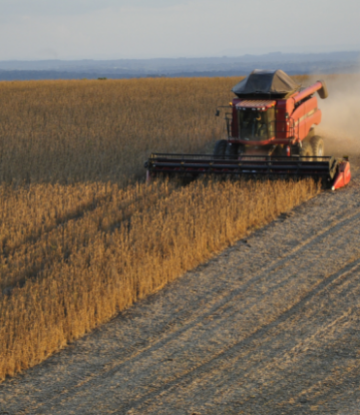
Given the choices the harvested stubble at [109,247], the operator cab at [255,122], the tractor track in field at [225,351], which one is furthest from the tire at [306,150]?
the tractor track in field at [225,351]

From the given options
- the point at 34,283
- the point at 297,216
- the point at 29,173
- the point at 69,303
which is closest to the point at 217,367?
the point at 69,303

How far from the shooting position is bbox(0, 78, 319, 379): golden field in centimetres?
557

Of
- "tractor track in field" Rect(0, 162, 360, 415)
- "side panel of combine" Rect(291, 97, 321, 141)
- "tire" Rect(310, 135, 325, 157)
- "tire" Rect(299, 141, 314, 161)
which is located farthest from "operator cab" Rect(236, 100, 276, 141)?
"tractor track in field" Rect(0, 162, 360, 415)

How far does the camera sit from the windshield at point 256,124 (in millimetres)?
Answer: 11375

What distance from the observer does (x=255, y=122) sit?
37.6ft

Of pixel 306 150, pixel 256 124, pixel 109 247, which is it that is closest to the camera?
pixel 109 247

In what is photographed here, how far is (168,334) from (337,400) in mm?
1751

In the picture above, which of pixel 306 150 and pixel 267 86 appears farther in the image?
pixel 306 150

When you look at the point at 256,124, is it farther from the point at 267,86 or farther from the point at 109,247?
the point at 109,247

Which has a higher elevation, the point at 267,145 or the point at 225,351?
the point at 267,145

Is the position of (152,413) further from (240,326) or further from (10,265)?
(10,265)

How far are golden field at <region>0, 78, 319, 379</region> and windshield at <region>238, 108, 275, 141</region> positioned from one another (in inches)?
62.2

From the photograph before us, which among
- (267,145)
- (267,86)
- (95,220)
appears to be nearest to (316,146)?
(267,145)

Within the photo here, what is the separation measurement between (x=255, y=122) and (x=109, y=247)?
5325 millimetres
